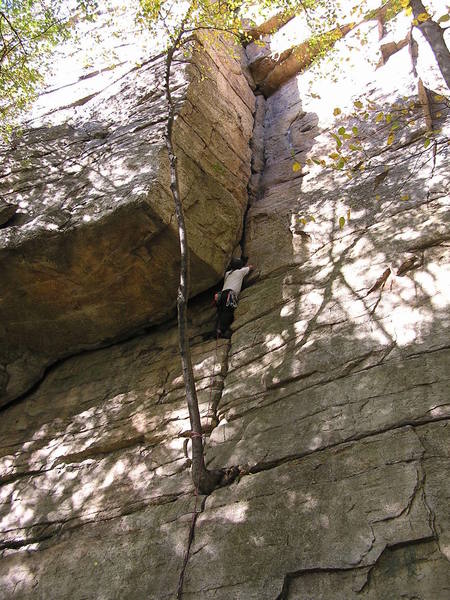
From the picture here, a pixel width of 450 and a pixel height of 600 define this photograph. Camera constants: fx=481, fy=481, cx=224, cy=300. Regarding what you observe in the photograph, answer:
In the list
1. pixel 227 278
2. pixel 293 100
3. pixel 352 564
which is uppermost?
pixel 293 100

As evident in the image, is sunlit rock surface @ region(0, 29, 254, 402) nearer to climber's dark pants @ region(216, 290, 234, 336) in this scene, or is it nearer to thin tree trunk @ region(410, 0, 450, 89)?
climber's dark pants @ region(216, 290, 234, 336)

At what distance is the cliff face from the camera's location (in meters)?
4.08

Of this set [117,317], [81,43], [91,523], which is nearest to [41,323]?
[117,317]

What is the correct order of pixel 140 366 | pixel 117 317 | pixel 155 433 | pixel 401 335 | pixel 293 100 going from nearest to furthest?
pixel 401 335 → pixel 155 433 → pixel 140 366 → pixel 117 317 → pixel 293 100

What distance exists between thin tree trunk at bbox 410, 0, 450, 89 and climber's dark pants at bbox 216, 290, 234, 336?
5190mm

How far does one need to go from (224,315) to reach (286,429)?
2.79m

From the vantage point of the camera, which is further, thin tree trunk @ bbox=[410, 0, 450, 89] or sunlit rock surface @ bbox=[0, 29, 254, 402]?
thin tree trunk @ bbox=[410, 0, 450, 89]

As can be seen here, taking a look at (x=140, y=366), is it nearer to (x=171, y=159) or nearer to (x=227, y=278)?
(x=227, y=278)

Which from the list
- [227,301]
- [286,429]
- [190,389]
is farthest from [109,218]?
[286,429]

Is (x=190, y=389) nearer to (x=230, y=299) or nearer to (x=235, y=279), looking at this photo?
(x=230, y=299)

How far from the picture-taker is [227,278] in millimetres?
8250

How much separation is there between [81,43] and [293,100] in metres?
6.73

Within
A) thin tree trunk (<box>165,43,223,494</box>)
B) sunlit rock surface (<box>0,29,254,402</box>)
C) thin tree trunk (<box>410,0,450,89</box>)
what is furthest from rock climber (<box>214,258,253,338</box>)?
thin tree trunk (<box>410,0,450,89</box>)

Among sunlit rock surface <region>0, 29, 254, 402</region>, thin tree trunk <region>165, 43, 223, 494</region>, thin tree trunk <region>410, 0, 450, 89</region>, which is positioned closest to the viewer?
thin tree trunk <region>165, 43, 223, 494</region>
